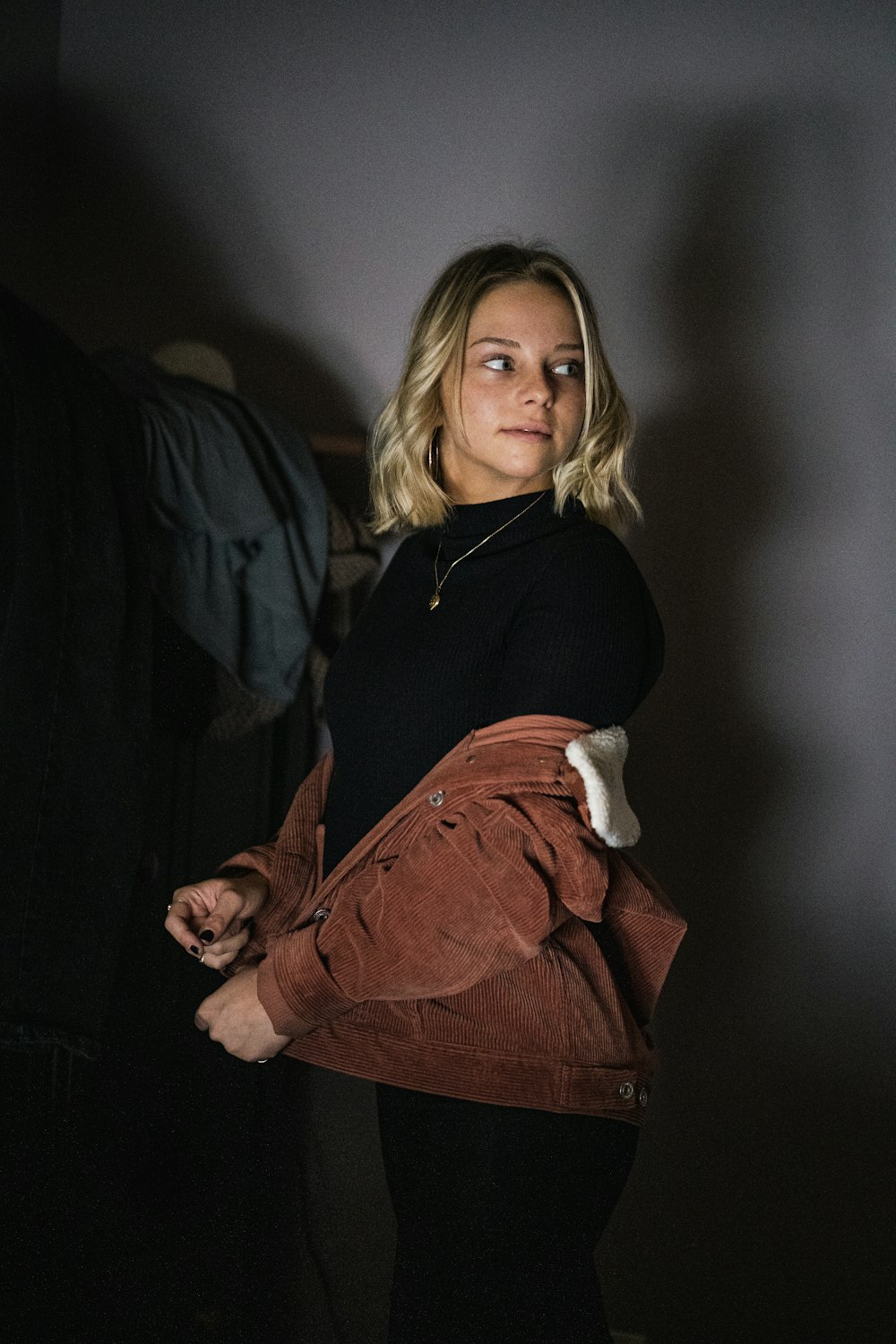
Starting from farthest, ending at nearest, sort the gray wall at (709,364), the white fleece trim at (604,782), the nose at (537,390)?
the gray wall at (709,364)
the nose at (537,390)
the white fleece trim at (604,782)

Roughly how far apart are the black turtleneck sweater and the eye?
0.08m

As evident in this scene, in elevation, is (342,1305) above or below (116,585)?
below

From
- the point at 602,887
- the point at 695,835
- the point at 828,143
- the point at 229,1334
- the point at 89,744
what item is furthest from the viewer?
the point at 695,835

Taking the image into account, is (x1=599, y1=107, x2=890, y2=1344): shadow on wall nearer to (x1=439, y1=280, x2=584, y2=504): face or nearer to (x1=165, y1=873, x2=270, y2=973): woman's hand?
(x1=439, y1=280, x2=584, y2=504): face

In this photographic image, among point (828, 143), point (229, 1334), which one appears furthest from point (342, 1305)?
point (828, 143)

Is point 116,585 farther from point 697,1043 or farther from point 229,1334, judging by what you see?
point 697,1043

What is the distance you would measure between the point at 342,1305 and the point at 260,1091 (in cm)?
16

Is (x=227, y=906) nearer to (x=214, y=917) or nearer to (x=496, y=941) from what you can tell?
(x=214, y=917)

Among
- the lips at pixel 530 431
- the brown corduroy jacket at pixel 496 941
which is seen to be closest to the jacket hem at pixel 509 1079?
the brown corduroy jacket at pixel 496 941

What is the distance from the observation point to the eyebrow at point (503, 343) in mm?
704

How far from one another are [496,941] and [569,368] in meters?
0.38

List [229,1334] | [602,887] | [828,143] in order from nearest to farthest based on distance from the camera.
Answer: [602,887] → [229,1334] → [828,143]

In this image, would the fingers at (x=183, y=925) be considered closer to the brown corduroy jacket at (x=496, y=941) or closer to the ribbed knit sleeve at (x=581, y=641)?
the brown corduroy jacket at (x=496, y=941)

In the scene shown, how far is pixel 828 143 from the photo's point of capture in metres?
0.96
